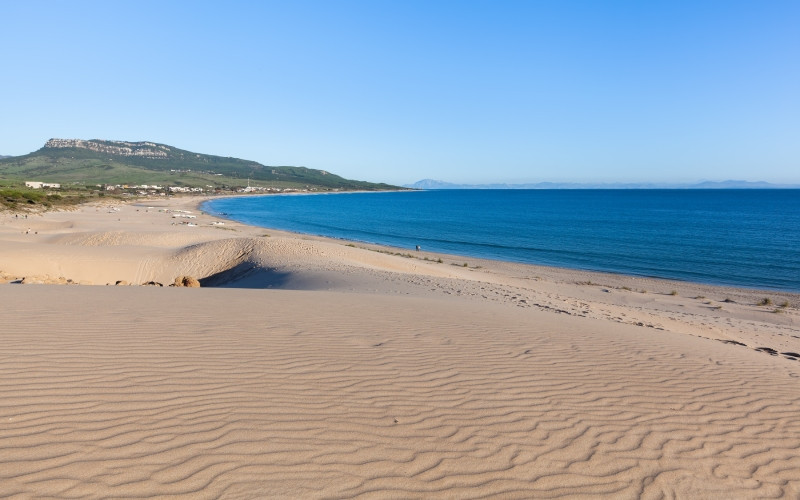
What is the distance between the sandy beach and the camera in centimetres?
362

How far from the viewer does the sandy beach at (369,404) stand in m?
3.62

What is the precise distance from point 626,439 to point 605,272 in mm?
25417

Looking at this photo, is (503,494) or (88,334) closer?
(503,494)

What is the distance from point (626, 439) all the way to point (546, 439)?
80 cm

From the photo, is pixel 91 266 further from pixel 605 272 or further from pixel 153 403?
pixel 605 272

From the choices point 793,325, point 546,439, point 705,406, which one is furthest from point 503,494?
point 793,325

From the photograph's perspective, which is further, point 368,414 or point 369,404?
point 369,404

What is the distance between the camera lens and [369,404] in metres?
4.95

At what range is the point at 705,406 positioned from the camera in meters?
5.69

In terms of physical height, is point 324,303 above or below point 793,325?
above

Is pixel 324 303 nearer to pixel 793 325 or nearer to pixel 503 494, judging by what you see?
pixel 503 494

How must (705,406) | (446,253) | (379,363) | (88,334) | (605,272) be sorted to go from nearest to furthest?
1. (705,406)
2. (379,363)
3. (88,334)
4. (605,272)
5. (446,253)

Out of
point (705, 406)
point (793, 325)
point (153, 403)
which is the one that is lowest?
point (793, 325)

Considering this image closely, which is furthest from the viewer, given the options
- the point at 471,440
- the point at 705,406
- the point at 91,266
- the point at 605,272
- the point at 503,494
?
the point at 605,272
